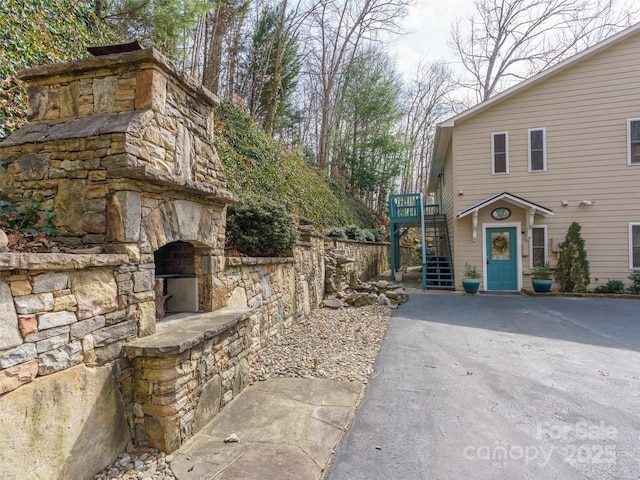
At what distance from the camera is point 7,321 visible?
1.65 meters

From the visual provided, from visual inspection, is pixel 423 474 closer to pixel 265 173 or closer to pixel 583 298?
pixel 265 173

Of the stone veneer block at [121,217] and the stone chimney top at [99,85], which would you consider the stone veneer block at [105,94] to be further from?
the stone veneer block at [121,217]

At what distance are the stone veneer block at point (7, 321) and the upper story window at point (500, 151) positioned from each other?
10770mm

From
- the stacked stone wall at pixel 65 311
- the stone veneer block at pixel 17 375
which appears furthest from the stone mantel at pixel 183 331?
the stone veneer block at pixel 17 375

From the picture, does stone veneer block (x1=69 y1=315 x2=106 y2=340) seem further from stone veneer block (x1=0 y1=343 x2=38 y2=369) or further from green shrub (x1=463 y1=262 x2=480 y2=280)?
green shrub (x1=463 y1=262 x2=480 y2=280)

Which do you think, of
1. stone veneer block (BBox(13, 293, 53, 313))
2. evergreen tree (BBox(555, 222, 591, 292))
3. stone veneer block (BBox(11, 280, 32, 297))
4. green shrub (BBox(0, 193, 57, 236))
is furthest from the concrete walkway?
evergreen tree (BBox(555, 222, 591, 292))

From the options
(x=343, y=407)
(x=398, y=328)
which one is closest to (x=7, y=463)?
(x=343, y=407)

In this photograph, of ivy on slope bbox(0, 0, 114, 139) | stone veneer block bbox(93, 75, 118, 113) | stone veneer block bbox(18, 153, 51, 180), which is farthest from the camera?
ivy on slope bbox(0, 0, 114, 139)

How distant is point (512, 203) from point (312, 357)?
8.02m

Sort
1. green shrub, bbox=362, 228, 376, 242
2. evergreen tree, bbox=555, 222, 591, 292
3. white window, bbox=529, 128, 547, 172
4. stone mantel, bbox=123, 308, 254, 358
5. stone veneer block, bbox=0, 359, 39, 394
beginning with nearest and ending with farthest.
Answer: stone veneer block, bbox=0, 359, 39, 394 → stone mantel, bbox=123, 308, 254, 358 → evergreen tree, bbox=555, 222, 591, 292 → white window, bbox=529, 128, 547, 172 → green shrub, bbox=362, 228, 376, 242

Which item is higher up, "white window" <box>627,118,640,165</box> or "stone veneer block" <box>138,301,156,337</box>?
"white window" <box>627,118,640,165</box>

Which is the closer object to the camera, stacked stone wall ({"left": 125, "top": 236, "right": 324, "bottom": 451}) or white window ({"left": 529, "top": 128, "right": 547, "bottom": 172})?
stacked stone wall ({"left": 125, "top": 236, "right": 324, "bottom": 451})

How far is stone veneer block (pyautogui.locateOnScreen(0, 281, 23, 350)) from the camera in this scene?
5.34 ft

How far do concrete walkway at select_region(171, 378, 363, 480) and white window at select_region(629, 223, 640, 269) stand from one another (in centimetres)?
959
